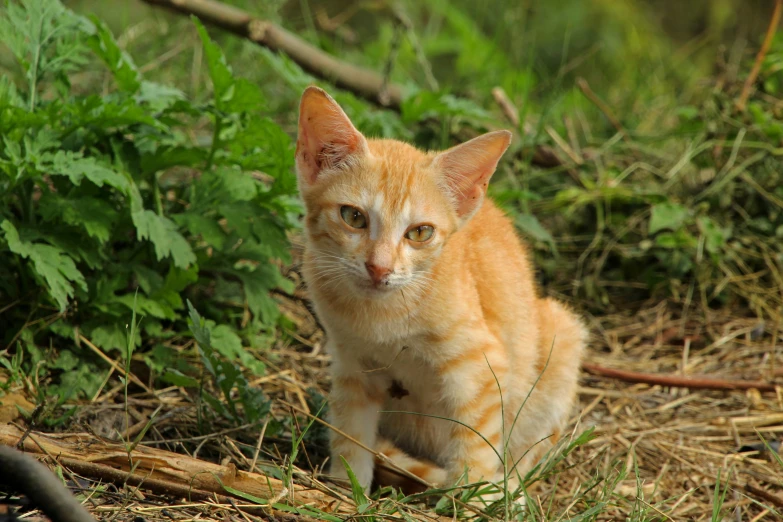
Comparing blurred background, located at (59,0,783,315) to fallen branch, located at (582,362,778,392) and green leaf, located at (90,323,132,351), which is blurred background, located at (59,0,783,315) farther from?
green leaf, located at (90,323,132,351)

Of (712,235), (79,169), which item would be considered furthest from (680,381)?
(79,169)

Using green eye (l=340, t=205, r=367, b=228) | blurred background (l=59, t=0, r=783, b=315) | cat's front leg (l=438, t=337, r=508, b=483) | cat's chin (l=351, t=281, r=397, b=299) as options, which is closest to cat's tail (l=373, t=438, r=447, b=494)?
cat's front leg (l=438, t=337, r=508, b=483)

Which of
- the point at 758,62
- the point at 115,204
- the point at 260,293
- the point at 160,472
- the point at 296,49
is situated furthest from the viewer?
the point at 296,49

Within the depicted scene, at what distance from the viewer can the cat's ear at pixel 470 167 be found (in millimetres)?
2885

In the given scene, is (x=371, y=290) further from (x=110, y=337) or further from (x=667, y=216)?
(x=667, y=216)

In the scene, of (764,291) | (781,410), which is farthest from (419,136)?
(781,410)

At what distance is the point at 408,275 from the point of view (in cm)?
277

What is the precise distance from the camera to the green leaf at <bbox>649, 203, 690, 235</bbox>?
179 inches

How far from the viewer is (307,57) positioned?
5.40 meters

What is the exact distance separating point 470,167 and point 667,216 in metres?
2.16

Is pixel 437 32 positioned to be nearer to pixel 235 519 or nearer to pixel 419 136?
pixel 419 136

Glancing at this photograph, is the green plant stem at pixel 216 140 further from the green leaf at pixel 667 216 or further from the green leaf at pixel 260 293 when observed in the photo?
the green leaf at pixel 667 216

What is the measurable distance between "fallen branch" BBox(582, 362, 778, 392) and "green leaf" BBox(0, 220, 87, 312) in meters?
2.61

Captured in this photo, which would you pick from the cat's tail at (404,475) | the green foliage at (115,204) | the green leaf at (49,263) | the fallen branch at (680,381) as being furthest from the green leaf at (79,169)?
the fallen branch at (680,381)
